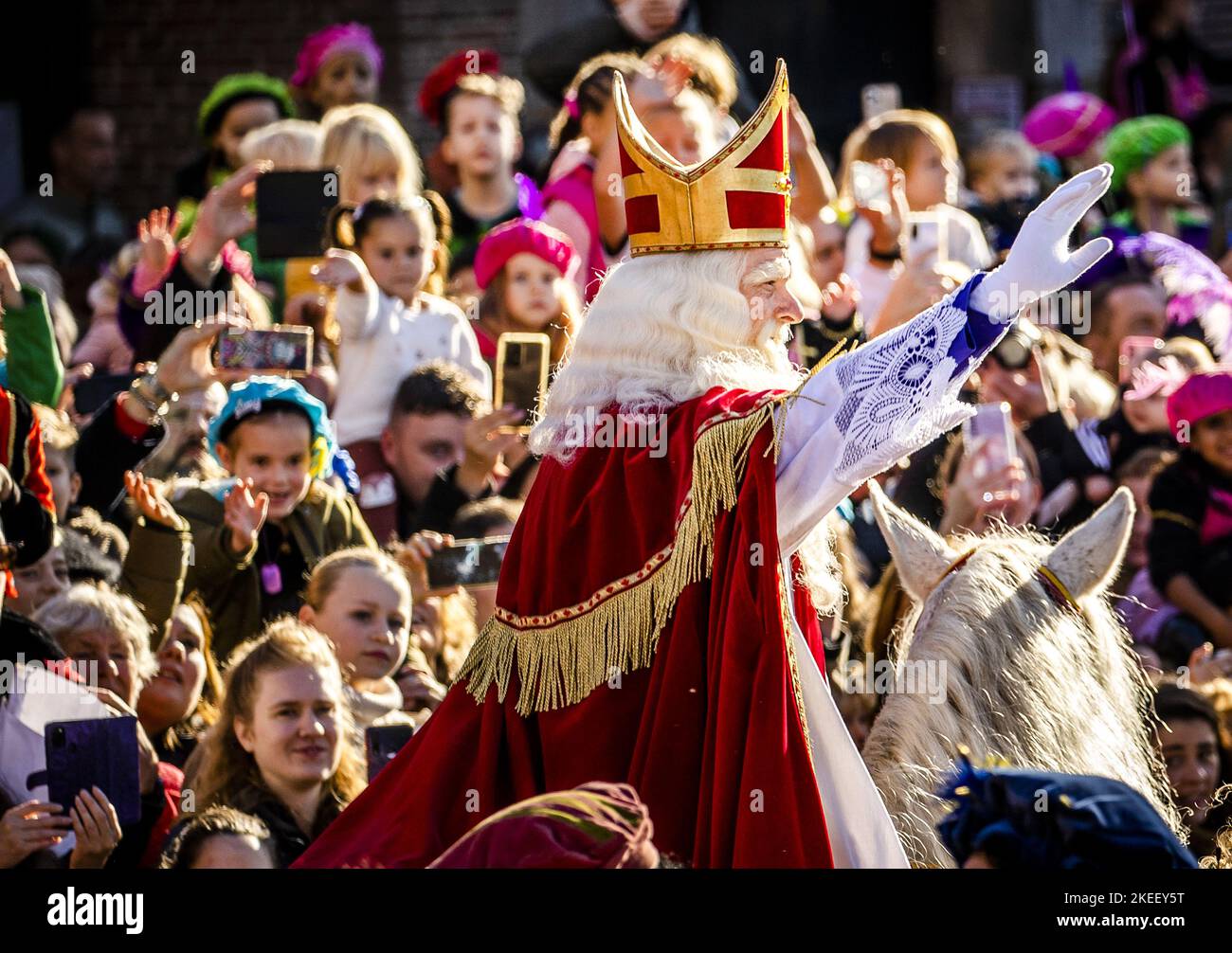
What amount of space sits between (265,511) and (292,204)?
5.18ft

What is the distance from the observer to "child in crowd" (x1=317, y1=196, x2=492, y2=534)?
7.36m

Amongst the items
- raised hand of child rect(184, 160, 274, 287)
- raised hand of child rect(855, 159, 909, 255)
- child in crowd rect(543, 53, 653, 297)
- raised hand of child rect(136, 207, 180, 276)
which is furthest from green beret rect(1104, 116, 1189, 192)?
raised hand of child rect(136, 207, 180, 276)

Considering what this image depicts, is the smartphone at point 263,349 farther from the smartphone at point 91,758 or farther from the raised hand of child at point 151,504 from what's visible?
the smartphone at point 91,758

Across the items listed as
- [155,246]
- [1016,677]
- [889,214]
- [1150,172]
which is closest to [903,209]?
[889,214]

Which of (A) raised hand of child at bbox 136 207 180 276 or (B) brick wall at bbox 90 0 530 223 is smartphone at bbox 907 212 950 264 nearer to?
(A) raised hand of child at bbox 136 207 180 276

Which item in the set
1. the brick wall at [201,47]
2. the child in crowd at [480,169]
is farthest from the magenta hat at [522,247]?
the brick wall at [201,47]

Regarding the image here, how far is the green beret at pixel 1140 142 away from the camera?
9.80 m

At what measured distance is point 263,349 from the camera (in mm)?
6855

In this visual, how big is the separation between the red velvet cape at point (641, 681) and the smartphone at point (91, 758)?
623 millimetres

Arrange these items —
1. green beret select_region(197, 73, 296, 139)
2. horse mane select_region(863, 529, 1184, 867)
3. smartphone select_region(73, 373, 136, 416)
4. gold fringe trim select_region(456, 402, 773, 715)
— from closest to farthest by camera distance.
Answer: gold fringe trim select_region(456, 402, 773, 715)
horse mane select_region(863, 529, 1184, 867)
smartphone select_region(73, 373, 136, 416)
green beret select_region(197, 73, 296, 139)

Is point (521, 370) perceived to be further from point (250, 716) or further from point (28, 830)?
point (28, 830)

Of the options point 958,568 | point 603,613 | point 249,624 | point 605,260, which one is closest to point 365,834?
point 603,613

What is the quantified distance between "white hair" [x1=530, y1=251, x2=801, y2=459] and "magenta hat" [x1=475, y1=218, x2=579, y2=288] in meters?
3.01
